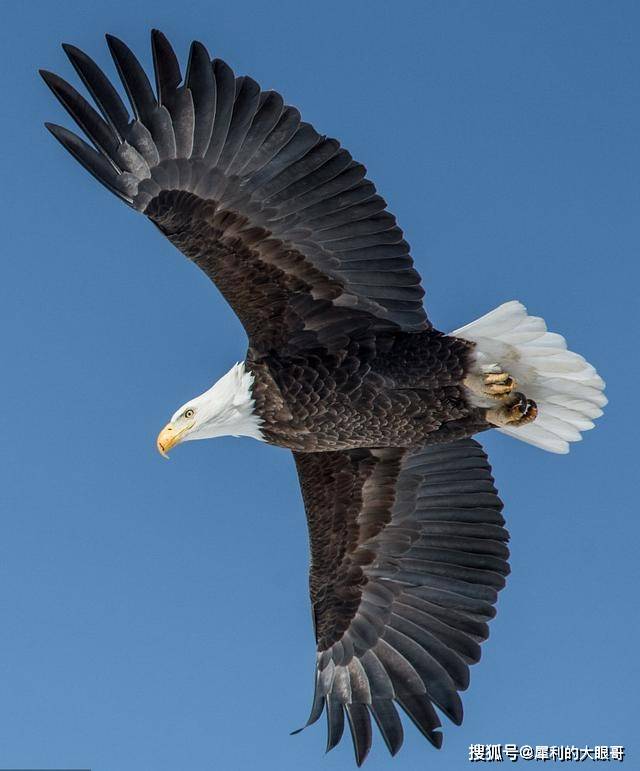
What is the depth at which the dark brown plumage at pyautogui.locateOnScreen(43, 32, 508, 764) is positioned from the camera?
805cm

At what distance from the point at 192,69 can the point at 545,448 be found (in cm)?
340

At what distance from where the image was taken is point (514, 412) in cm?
884

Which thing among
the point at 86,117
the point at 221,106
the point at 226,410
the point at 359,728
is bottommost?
the point at 359,728

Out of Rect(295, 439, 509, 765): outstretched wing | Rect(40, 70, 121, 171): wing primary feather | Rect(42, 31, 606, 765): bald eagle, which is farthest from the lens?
Rect(295, 439, 509, 765): outstretched wing

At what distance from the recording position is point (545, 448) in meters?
9.41

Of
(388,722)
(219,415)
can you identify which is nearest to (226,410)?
(219,415)

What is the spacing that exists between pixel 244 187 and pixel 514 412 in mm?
2183

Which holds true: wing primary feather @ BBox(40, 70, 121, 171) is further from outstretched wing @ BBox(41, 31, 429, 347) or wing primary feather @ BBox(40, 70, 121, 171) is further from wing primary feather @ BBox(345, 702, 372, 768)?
wing primary feather @ BBox(345, 702, 372, 768)

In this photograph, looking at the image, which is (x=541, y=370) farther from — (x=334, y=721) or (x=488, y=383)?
(x=334, y=721)

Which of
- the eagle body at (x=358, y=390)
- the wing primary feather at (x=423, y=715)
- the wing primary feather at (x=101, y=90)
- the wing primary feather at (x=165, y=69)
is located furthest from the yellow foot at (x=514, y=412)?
the wing primary feather at (x=101, y=90)

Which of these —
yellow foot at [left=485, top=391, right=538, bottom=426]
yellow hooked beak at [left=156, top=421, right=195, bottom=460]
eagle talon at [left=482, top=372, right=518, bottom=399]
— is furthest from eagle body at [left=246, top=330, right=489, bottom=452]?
yellow hooked beak at [left=156, top=421, right=195, bottom=460]

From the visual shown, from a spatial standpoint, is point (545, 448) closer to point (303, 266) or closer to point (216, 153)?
point (303, 266)

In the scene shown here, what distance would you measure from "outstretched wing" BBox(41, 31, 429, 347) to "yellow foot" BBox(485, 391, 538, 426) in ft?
2.62

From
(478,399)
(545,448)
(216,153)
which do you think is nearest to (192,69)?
(216,153)
